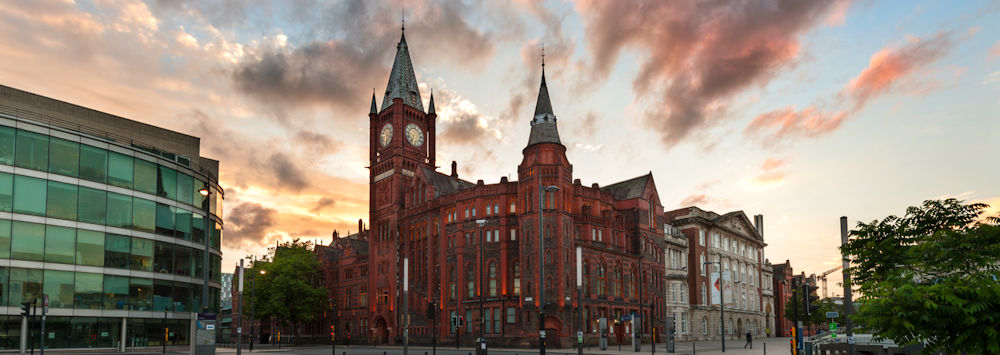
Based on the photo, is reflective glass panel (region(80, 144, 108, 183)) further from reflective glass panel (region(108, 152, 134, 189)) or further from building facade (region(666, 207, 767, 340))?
building facade (region(666, 207, 767, 340))

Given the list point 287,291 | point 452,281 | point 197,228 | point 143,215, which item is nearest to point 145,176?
point 143,215

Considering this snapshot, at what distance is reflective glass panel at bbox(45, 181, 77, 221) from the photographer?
1841 inches

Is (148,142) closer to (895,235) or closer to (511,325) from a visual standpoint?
(511,325)

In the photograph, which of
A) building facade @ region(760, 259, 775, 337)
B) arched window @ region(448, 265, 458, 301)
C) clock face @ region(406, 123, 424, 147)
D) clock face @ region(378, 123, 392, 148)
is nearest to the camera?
arched window @ region(448, 265, 458, 301)

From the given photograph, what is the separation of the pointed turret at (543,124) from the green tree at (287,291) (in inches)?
1497

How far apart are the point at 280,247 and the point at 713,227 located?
60.5 m

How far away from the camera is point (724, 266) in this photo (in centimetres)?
9975

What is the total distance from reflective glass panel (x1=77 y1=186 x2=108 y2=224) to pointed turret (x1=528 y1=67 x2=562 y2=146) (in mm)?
37158

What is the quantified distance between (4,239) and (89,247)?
5400 millimetres

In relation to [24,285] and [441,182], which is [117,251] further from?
[441,182]

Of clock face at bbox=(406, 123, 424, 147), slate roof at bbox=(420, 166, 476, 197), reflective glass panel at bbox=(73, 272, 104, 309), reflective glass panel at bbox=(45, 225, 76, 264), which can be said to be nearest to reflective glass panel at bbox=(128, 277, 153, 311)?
reflective glass panel at bbox=(73, 272, 104, 309)

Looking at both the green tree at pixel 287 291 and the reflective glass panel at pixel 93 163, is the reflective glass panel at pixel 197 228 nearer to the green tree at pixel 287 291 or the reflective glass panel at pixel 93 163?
the reflective glass panel at pixel 93 163

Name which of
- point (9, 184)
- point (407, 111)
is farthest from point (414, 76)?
point (9, 184)

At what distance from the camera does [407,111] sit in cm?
9075
